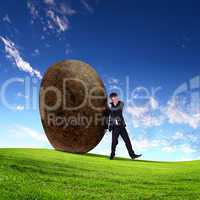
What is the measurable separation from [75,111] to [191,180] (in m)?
7.01

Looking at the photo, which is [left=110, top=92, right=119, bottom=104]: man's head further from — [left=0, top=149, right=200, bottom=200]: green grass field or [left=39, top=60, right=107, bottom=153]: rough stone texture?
[left=0, top=149, right=200, bottom=200]: green grass field

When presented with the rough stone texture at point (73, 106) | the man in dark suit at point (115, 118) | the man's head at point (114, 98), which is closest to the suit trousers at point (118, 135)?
the man in dark suit at point (115, 118)

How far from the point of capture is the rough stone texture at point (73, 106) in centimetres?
2039

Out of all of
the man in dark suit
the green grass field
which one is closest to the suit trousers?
the man in dark suit

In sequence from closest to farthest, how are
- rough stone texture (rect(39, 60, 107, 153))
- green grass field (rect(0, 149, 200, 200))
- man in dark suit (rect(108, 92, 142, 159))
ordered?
green grass field (rect(0, 149, 200, 200)), rough stone texture (rect(39, 60, 107, 153)), man in dark suit (rect(108, 92, 142, 159))

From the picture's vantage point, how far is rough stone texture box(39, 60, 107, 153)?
20391 millimetres

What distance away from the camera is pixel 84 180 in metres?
14.2

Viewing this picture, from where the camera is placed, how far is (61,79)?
68.7ft

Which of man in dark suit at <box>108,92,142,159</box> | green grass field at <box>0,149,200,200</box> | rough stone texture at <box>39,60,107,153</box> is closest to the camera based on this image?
green grass field at <box>0,149,200,200</box>

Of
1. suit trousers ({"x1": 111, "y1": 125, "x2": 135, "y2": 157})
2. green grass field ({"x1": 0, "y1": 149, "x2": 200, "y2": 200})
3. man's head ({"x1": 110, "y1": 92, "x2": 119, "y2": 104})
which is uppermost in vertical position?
man's head ({"x1": 110, "y1": 92, "x2": 119, "y2": 104})

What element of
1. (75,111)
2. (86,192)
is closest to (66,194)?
(86,192)

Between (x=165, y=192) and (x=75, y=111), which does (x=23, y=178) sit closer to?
(x=165, y=192)

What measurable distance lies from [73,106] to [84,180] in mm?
6558

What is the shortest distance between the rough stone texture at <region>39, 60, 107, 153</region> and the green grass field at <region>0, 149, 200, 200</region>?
1974 mm
